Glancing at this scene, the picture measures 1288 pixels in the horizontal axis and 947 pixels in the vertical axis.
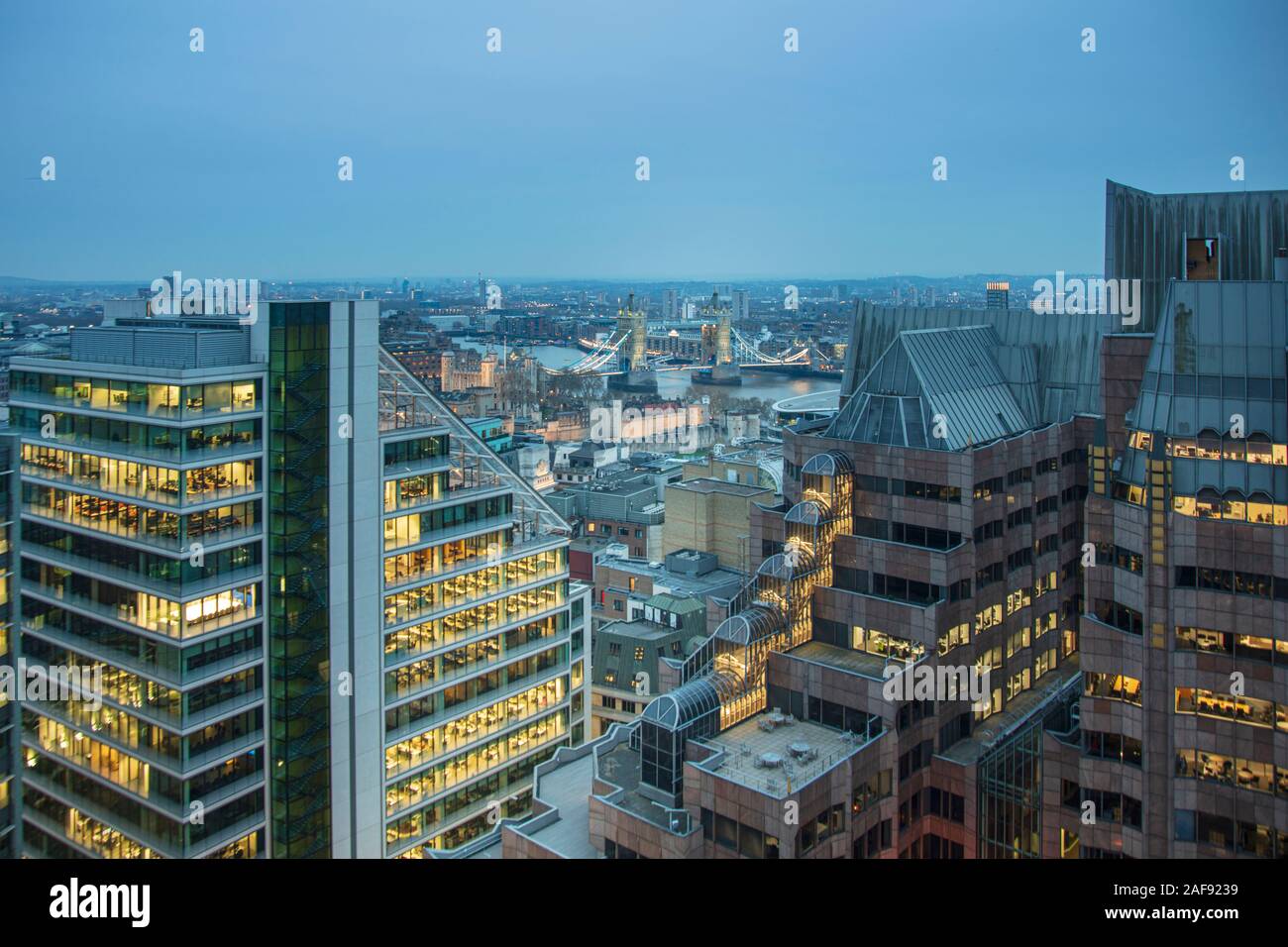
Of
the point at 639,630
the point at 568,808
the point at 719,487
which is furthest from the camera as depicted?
the point at 719,487

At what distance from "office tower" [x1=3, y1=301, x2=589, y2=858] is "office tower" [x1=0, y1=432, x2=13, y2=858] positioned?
104 inches

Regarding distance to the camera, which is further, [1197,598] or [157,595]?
[157,595]

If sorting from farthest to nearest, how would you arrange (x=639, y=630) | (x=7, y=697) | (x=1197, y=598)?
(x=639, y=630)
(x=7, y=697)
(x=1197, y=598)

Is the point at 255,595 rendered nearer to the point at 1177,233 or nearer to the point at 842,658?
the point at 842,658

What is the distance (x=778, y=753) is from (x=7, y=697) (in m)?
20.0

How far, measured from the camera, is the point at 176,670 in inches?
1170

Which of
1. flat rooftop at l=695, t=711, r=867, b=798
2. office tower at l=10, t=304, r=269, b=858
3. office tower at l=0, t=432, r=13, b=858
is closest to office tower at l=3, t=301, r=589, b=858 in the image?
office tower at l=10, t=304, r=269, b=858

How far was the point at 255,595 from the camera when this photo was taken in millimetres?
31000

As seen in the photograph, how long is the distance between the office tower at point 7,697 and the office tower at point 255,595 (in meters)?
2.64

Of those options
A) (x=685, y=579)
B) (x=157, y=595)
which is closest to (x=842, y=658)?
(x=157, y=595)

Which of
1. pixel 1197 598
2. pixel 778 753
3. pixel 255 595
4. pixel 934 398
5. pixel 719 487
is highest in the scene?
pixel 934 398

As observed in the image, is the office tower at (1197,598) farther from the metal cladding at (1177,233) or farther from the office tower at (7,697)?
the office tower at (7,697)

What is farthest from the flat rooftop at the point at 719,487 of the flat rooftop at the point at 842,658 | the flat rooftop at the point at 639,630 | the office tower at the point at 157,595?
the office tower at the point at 157,595
